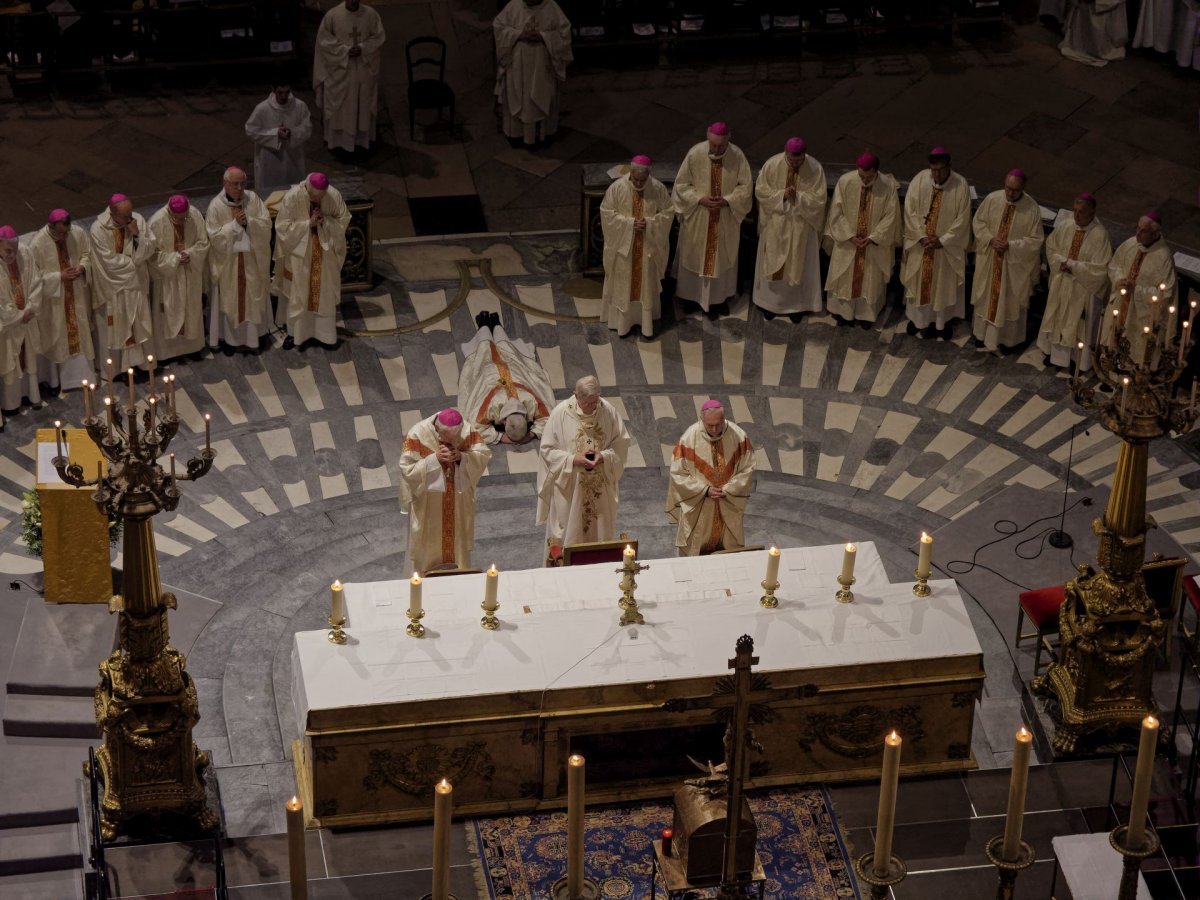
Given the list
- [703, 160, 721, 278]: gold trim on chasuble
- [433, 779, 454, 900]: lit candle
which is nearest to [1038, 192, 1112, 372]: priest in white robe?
[703, 160, 721, 278]: gold trim on chasuble

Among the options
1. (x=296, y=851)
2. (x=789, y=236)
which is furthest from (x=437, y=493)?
(x=296, y=851)

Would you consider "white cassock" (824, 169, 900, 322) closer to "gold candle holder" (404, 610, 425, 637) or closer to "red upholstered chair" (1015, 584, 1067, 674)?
"red upholstered chair" (1015, 584, 1067, 674)

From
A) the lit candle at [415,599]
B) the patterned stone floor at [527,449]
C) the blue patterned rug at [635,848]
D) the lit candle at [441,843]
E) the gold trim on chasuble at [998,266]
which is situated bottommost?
the blue patterned rug at [635,848]

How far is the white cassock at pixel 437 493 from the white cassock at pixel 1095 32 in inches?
481

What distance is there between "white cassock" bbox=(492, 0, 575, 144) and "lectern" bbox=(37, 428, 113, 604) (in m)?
8.66

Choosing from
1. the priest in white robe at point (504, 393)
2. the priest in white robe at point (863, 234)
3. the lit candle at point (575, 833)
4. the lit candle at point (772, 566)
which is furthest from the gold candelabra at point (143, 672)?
the priest in white robe at point (863, 234)

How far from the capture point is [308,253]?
1973 cm

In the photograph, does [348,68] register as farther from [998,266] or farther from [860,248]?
[998,266]

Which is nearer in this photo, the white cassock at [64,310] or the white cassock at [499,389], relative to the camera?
the white cassock at [499,389]

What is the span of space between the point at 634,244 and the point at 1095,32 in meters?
8.20

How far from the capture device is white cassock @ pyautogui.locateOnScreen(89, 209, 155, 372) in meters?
19.0

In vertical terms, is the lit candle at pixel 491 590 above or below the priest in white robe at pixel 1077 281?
below

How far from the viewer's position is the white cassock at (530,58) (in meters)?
22.9

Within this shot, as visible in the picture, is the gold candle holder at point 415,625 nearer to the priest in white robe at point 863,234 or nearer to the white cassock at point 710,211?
the white cassock at point 710,211
